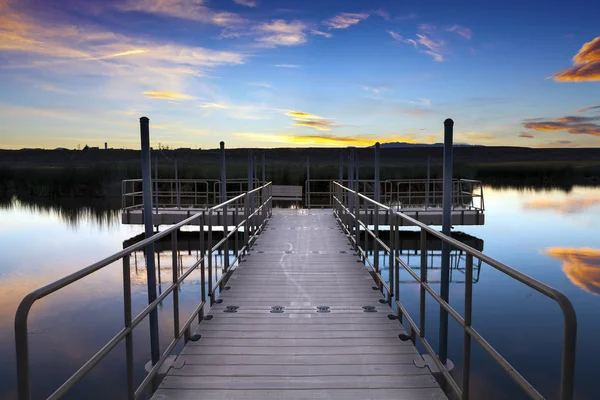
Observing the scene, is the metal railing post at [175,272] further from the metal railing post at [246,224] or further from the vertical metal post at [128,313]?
the metal railing post at [246,224]

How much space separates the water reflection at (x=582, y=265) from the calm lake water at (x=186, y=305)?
3 cm

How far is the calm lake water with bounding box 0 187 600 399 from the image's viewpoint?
6070 millimetres

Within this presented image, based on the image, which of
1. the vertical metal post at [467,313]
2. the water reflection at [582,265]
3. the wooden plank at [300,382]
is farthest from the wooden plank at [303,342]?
the water reflection at [582,265]

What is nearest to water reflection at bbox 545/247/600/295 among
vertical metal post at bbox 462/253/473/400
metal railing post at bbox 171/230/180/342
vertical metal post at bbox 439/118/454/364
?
vertical metal post at bbox 439/118/454/364

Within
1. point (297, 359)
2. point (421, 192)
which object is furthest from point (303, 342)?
point (421, 192)

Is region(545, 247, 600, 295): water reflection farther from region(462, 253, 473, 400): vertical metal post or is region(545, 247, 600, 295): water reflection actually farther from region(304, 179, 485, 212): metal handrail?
region(462, 253, 473, 400): vertical metal post

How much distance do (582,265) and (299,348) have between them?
12497 millimetres

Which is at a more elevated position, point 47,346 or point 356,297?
point 356,297

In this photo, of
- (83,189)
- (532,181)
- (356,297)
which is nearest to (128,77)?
(83,189)

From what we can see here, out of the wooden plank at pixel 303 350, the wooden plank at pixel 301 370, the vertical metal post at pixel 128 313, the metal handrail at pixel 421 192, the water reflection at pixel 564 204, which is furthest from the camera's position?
the water reflection at pixel 564 204

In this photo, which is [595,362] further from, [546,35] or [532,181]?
[532,181]

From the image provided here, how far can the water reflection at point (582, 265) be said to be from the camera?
10.6 meters

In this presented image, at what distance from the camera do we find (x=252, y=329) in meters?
3.46

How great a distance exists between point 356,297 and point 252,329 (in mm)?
1323
